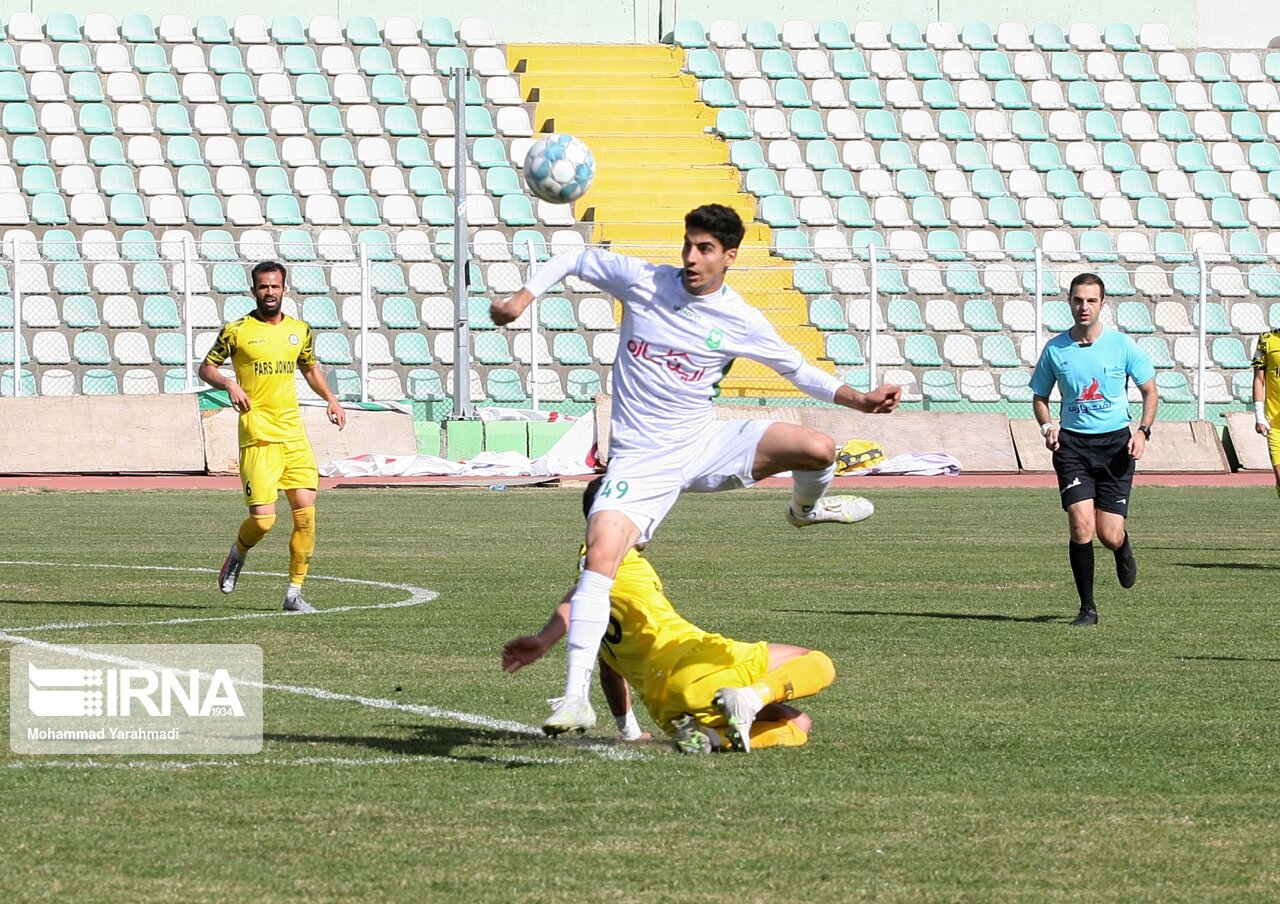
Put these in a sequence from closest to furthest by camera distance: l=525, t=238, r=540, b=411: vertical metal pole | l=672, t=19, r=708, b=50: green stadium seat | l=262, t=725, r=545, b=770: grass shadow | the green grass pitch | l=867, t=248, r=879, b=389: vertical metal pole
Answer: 1. the green grass pitch
2. l=262, t=725, r=545, b=770: grass shadow
3. l=525, t=238, r=540, b=411: vertical metal pole
4. l=867, t=248, r=879, b=389: vertical metal pole
5. l=672, t=19, r=708, b=50: green stadium seat

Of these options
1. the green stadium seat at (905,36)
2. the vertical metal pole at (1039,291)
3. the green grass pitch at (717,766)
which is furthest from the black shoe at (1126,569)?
the green stadium seat at (905,36)

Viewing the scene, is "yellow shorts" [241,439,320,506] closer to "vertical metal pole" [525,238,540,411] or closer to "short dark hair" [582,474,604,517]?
"short dark hair" [582,474,604,517]

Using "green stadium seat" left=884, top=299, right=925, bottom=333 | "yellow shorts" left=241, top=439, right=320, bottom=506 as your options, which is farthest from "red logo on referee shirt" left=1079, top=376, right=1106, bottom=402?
"green stadium seat" left=884, top=299, right=925, bottom=333

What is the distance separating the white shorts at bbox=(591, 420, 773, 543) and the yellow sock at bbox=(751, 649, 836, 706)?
716mm

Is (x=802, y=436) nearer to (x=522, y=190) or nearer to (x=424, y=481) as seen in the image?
(x=424, y=481)

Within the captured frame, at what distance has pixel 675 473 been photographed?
784cm

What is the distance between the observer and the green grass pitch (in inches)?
212

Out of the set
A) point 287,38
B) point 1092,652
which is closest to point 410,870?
point 1092,652

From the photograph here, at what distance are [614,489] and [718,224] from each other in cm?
112

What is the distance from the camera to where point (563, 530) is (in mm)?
19422

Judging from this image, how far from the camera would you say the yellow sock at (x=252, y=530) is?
1288 centimetres

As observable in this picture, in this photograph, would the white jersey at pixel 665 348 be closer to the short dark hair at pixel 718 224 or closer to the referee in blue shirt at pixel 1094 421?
the short dark hair at pixel 718 224

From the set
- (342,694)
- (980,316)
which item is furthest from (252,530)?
(980,316)

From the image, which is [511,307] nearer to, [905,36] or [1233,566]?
[1233,566]
